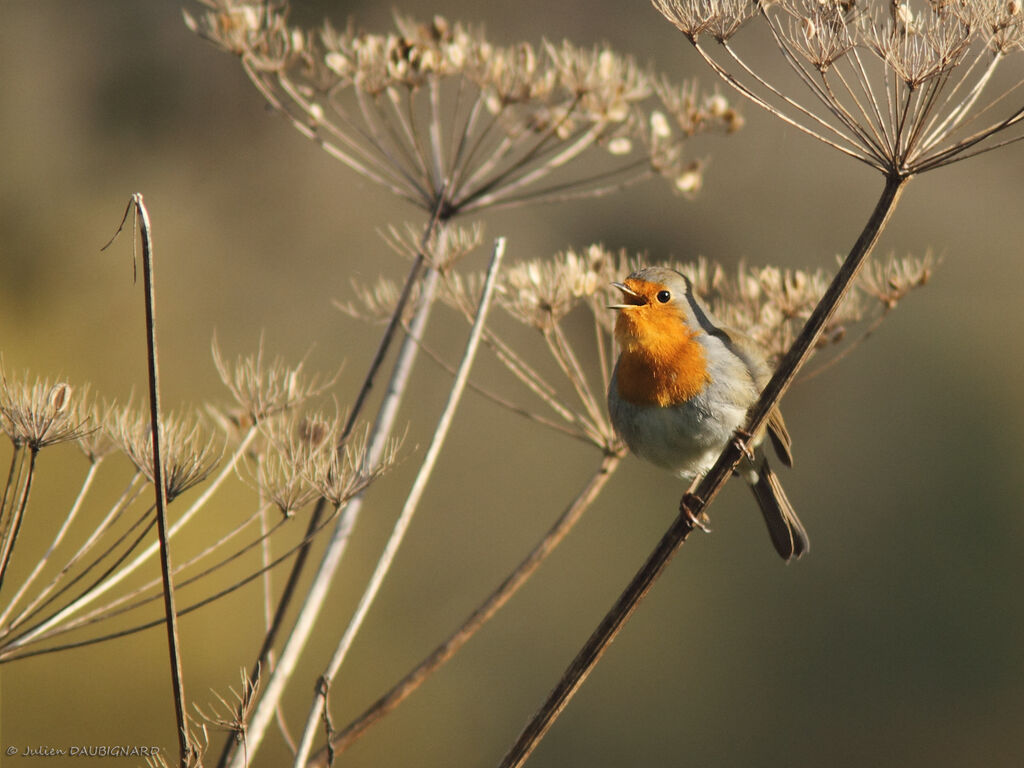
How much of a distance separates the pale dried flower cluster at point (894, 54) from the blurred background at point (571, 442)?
4.86m

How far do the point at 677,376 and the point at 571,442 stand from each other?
472cm

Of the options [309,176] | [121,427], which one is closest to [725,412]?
[121,427]

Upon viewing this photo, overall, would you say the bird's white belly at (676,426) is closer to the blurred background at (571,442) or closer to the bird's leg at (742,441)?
the bird's leg at (742,441)

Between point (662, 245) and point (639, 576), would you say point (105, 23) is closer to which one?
point (662, 245)

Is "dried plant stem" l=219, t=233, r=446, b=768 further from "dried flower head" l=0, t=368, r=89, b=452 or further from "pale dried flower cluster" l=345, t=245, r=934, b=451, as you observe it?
"dried flower head" l=0, t=368, r=89, b=452

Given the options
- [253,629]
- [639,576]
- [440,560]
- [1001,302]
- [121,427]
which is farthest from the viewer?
[1001,302]

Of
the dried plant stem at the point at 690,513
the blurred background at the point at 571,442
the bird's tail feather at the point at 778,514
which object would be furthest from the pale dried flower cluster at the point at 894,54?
the blurred background at the point at 571,442

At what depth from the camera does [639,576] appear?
1.92 metres

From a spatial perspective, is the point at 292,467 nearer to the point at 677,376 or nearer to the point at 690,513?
the point at 690,513

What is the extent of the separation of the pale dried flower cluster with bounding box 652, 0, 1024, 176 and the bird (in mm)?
1138

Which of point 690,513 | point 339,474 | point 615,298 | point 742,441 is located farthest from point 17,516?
point 615,298

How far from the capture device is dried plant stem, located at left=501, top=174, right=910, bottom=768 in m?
1.75

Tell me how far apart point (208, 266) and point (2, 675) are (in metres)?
3.79

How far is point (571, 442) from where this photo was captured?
26.0ft
